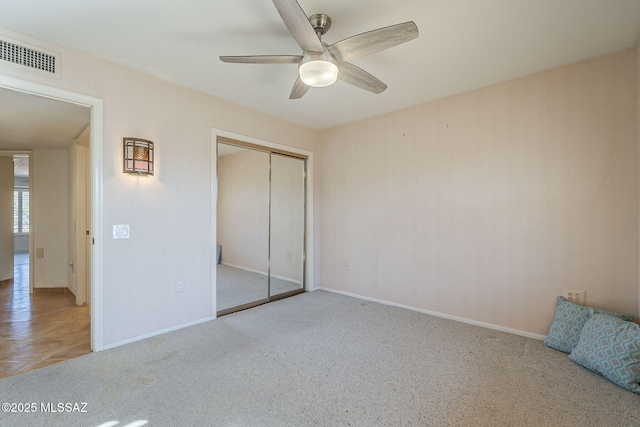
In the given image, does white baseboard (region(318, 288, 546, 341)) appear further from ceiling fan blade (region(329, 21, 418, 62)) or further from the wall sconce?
the wall sconce

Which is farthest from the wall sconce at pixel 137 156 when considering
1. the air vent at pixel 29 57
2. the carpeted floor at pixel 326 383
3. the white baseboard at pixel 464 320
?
the white baseboard at pixel 464 320

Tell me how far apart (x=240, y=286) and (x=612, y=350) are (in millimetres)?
3524

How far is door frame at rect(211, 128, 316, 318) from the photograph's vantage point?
3.26 meters

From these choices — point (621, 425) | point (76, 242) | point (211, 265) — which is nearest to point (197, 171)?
point (211, 265)

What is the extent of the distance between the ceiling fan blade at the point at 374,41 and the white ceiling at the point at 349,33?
0.29 m

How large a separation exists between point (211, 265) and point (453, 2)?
10.4 ft

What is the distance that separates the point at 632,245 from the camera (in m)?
2.34

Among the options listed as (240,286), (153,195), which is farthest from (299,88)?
(240,286)

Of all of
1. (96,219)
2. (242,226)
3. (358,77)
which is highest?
(358,77)

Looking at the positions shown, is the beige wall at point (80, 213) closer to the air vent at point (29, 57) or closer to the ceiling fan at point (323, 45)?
the air vent at point (29, 57)

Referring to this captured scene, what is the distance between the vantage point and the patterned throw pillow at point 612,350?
1931 millimetres

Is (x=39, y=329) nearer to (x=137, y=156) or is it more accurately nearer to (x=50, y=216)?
(x=137, y=156)

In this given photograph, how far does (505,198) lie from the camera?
2.94m

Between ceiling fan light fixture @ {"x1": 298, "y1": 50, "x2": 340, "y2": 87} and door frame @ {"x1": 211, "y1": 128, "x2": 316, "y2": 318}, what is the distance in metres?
1.77
